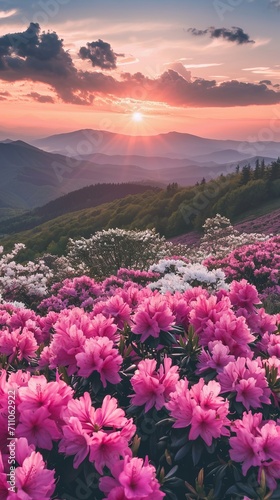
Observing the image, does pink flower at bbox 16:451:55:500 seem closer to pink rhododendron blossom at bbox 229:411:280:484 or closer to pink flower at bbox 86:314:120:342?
pink rhododendron blossom at bbox 229:411:280:484

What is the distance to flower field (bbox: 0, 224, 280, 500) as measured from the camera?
2.52 meters

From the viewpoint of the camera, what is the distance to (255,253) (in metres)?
14.6

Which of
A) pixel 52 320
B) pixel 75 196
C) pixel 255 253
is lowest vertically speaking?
pixel 75 196

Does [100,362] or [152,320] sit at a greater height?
[152,320]

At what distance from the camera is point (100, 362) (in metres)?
3.25

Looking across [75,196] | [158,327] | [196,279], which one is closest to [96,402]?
[158,327]

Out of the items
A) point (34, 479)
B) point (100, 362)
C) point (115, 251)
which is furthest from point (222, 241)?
point (34, 479)

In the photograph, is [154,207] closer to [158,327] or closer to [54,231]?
[54,231]

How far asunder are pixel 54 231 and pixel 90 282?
9344 centimetres

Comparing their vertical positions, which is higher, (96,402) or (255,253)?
(96,402)

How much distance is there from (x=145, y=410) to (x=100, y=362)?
1.42 ft

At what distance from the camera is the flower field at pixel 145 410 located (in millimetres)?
2523

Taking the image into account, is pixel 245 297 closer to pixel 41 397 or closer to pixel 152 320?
pixel 152 320

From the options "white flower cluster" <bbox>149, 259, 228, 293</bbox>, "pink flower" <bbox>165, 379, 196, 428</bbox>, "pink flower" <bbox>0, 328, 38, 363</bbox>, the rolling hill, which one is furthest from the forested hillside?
the rolling hill
